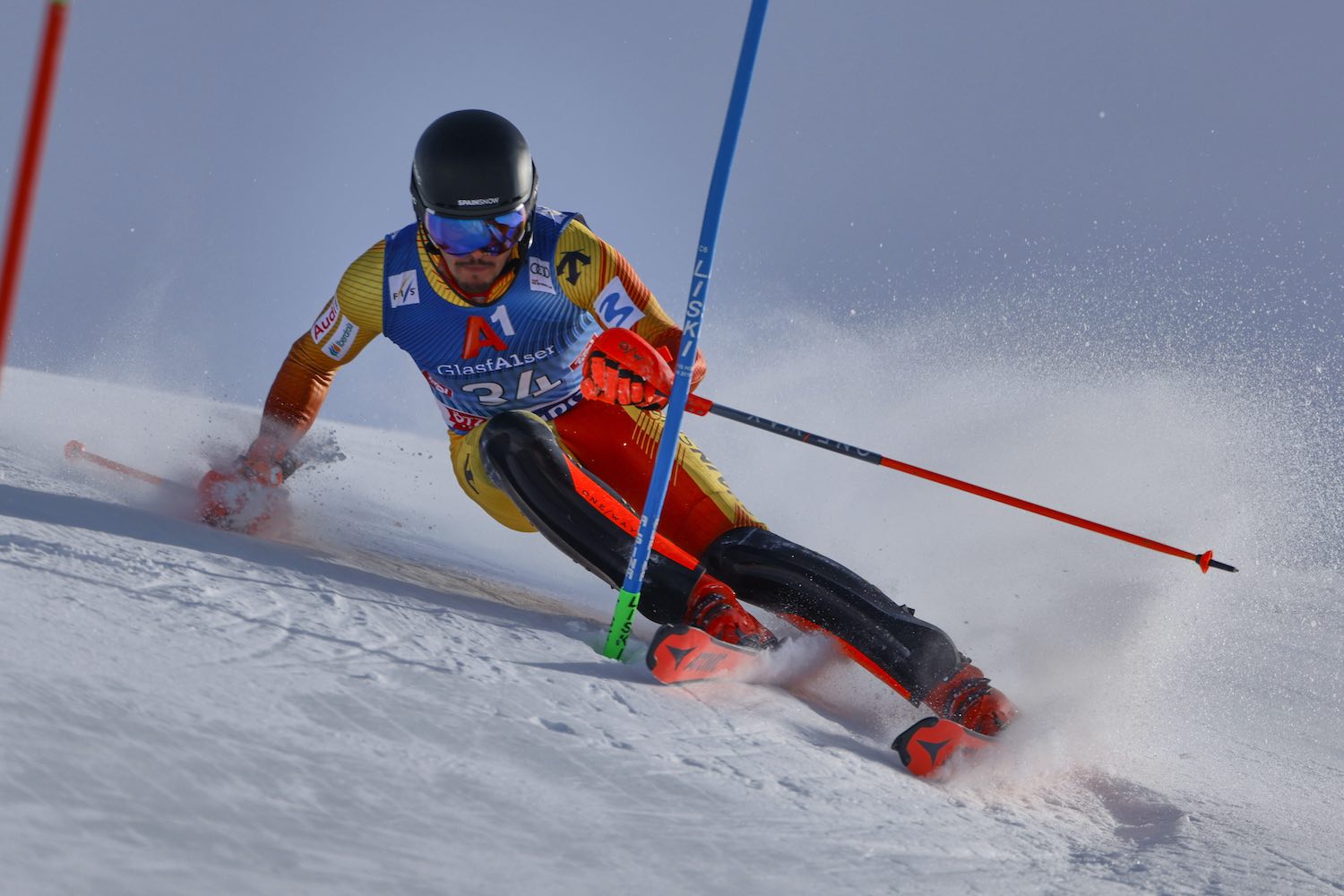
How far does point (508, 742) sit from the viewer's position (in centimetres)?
182

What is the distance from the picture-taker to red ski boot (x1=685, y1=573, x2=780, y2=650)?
9.47 feet

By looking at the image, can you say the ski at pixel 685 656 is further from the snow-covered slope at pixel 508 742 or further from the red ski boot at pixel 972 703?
the red ski boot at pixel 972 703

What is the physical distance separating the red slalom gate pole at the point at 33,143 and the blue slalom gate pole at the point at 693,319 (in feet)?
5.92

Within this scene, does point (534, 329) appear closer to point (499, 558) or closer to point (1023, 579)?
point (499, 558)

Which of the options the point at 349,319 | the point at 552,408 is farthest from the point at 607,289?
the point at 349,319

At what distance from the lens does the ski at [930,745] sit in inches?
91.4

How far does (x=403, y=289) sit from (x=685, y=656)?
1729 mm

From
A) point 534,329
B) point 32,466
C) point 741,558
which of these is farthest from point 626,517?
point 32,466

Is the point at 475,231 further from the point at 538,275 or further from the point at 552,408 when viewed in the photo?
the point at 552,408

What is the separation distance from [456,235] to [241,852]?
7.40 feet

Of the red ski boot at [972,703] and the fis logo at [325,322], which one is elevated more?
the fis logo at [325,322]

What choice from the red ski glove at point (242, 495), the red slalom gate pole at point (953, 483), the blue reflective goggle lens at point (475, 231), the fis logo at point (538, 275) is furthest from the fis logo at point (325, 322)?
the red slalom gate pole at point (953, 483)

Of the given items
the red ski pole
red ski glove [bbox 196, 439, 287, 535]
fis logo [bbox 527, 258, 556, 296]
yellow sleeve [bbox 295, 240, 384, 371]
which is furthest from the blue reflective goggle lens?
the red ski pole

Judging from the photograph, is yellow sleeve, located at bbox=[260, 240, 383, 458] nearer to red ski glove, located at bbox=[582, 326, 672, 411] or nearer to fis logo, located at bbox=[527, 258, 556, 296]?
fis logo, located at bbox=[527, 258, 556, 296]
